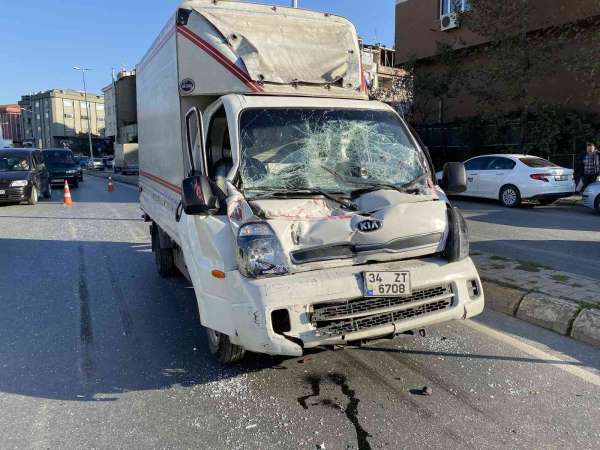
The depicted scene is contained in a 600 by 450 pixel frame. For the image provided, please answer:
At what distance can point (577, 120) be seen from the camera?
16812 millimetres

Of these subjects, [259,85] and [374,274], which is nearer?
[374,274]

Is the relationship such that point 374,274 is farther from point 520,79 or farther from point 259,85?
point 520,79

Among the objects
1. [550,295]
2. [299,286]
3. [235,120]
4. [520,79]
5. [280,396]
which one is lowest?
[280,396]

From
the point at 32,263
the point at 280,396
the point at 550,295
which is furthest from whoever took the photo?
the point at 32,263

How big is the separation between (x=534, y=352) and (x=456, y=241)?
1296 mm

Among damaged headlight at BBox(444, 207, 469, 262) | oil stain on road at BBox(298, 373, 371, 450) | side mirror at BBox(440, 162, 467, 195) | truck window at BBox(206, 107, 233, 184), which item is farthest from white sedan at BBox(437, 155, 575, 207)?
oil stain on road at BBox(298, 373, 371, 450)

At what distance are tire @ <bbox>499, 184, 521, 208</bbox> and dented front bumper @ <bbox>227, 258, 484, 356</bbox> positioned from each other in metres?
11.2

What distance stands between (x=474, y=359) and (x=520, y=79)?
1577cm

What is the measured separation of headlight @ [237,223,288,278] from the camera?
3311 millimetres

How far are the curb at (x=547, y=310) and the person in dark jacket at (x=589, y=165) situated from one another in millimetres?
11178

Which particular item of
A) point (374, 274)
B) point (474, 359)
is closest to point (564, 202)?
point (474, 359)

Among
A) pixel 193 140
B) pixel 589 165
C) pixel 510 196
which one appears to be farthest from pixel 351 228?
pixel 589 165

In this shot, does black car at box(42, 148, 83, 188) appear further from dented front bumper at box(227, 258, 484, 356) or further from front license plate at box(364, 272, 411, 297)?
front license plate at box(364, 272, 411, 297)

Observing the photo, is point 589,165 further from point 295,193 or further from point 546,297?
point 295,193
